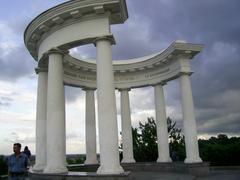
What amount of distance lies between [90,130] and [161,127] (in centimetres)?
1196

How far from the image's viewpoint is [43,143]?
37062mm

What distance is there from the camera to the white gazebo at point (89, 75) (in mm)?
28172

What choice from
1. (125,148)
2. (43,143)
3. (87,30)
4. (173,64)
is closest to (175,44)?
(173,64)

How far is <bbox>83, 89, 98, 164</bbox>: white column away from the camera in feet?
154

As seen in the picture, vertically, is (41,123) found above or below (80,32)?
below

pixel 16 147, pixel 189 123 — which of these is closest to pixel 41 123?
pixel 16 147

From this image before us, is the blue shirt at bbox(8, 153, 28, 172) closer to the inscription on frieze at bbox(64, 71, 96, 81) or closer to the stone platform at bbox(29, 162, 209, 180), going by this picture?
the stone platform at bbox(29, 162, 209, 180)

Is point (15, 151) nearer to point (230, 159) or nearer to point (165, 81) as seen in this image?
point (165, 81)

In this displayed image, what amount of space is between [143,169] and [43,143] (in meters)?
19.3

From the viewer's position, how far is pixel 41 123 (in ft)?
124

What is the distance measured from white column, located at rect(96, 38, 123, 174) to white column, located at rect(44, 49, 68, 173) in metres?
5.66

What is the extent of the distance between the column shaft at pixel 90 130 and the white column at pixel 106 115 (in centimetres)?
2032

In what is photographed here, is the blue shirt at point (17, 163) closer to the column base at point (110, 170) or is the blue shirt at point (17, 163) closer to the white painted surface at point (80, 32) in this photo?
the column base at point (110, 170)

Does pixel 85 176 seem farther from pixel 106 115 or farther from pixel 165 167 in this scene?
pixel 165 167
